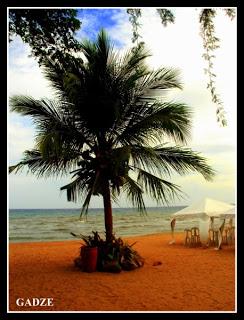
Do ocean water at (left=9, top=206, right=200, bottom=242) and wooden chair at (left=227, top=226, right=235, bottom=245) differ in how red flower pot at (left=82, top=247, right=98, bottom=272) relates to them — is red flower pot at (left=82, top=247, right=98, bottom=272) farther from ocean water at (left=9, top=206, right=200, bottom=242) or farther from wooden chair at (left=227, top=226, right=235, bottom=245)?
ocean water at (left=9, top=206, right=200, bottom=242)

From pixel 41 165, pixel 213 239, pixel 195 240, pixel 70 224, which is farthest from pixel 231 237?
pixel 70 224

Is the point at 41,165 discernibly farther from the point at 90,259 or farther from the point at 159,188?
the point at 159,188

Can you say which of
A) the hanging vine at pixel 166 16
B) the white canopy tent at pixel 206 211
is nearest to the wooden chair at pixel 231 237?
the white canopy tent at pixel 206 211

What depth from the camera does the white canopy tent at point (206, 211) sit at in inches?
542

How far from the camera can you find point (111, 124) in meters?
10.5

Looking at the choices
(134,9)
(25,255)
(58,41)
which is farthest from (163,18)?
(25,255)

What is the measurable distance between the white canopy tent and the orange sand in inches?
71.1

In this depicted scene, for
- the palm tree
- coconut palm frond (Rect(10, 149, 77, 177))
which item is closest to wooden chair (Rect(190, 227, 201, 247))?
the palm tree

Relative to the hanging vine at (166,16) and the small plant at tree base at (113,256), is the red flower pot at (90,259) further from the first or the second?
the hanging vine at (166,16)

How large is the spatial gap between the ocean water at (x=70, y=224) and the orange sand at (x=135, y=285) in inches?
565

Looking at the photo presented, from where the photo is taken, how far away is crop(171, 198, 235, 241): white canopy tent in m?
13.8

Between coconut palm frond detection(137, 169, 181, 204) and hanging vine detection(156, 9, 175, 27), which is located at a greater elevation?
hanging vine detection(156, 9, 175, 27)
